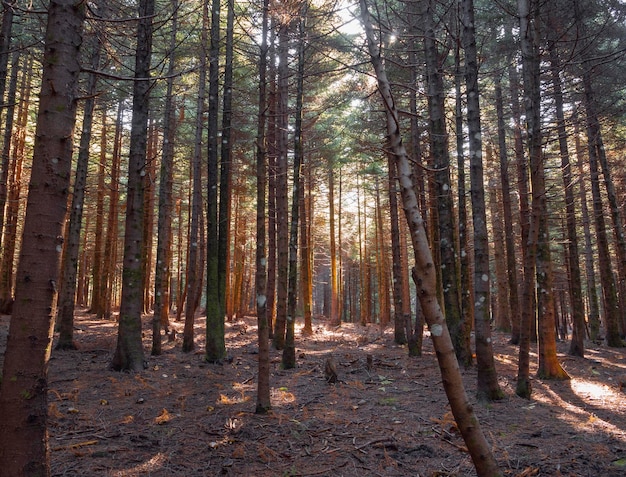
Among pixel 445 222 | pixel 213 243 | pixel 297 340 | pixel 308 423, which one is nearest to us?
pixel 308 423

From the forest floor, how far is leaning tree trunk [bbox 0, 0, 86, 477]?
135cm

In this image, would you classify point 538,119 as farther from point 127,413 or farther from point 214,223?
point 127,413

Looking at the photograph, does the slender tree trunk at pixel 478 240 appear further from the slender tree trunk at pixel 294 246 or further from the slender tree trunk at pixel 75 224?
the slender tree trunk at pixel 75 224

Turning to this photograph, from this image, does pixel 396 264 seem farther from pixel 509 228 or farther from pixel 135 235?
pixel 135 235

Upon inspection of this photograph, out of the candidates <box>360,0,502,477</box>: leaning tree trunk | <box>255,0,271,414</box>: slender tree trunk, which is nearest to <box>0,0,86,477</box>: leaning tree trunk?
<box>360,0,502,477</box>: leaning tree trunk

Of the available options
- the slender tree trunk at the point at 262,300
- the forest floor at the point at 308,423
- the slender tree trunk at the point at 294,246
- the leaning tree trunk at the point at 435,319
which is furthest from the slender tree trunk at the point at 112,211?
the leaning tree trunk at the point at 435,319

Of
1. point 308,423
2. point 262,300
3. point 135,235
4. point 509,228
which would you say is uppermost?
point 509,228

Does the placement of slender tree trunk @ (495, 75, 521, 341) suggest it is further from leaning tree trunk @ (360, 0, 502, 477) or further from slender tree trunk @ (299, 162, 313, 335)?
leaning tree trunk @ (360, 0, 502, 477)

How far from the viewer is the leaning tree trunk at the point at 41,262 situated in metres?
2.80

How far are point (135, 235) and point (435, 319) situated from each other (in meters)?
7.18

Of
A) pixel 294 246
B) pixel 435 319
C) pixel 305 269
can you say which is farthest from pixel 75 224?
pixel 435 319

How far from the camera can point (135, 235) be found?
852cm

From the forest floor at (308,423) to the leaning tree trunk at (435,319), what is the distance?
131 centimetres

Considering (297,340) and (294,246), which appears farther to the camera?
(297,340)
